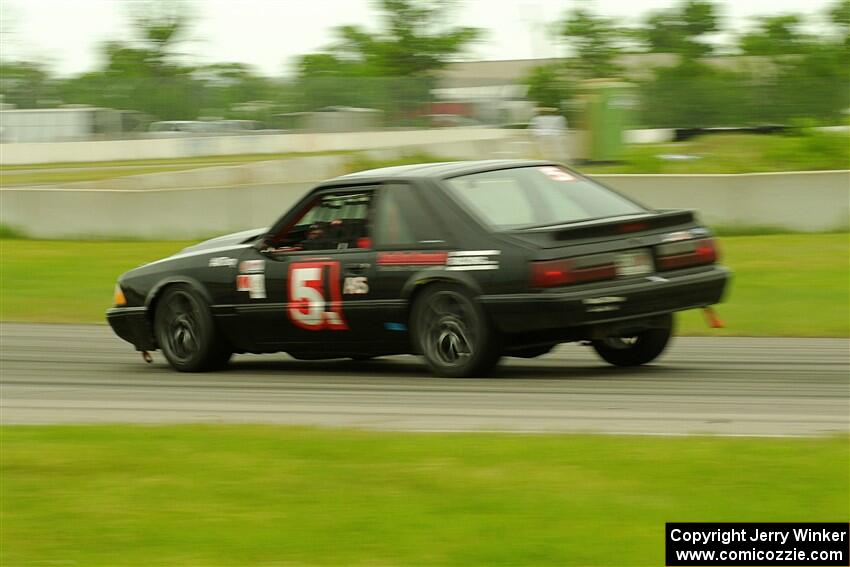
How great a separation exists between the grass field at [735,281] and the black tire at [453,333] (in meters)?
3.93

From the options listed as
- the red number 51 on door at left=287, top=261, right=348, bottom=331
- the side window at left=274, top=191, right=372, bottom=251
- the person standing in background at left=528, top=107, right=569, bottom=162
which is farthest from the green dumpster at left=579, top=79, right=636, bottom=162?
the red number 51 on door at left=287, top=261, right=348, bottom=331

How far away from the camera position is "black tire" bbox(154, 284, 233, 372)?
10.5m

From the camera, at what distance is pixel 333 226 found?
9930 mm

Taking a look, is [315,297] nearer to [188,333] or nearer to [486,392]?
[188,333]

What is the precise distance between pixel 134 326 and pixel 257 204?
11904 mm

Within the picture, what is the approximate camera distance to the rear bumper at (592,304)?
28.3ft

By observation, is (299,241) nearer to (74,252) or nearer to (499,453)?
(499,453)

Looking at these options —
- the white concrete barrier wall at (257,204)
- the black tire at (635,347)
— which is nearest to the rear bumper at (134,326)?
the black tire at (635,347)

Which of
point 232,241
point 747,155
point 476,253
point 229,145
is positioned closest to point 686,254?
point 476,253

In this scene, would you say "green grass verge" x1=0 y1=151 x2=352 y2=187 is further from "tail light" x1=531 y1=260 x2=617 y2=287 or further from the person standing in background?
"tail light" x1=531 y1=260 x2=617 y2=287

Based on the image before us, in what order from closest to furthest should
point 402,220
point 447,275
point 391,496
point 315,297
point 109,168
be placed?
point 391,496 < point 447,275 < point 402,220 < point 315,297 < point 109,168

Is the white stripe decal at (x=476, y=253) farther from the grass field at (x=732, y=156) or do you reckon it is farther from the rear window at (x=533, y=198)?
the grass field at (x=732, y=156)

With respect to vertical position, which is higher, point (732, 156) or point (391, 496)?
point (732, 156)

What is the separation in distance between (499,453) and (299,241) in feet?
13.4
